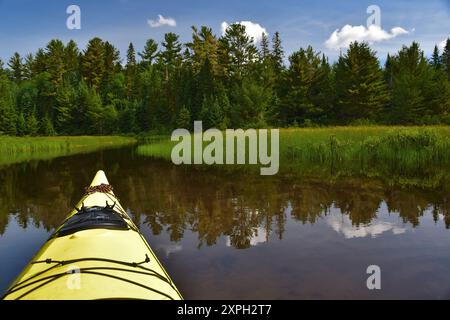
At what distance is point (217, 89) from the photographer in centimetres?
5381

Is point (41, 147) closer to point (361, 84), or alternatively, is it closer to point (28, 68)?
point (361, 84)

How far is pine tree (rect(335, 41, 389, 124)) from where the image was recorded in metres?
39.4

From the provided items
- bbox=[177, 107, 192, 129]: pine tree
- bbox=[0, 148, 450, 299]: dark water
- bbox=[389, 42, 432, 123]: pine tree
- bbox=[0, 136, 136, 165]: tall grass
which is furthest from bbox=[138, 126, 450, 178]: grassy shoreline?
bbox=[177, 107, 192, 129]: pine tree

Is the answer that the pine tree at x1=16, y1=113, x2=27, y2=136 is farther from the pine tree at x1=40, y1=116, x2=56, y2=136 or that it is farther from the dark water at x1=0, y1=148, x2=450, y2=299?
the dark water at x1=0, y1=148, x2=450, y2=299

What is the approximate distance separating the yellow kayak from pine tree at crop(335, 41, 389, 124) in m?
37.7

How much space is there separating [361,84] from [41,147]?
32736mm

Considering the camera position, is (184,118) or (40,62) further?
(40,62)

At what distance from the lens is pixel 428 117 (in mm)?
34250

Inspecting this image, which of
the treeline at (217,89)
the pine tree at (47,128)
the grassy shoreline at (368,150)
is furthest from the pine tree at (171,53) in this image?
the grassy shoreline at (368,150)

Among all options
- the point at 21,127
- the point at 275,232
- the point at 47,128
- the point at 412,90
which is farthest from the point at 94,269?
the point at 47,128

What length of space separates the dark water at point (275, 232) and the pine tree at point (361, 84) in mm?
29227

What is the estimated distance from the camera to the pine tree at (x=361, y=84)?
129ft

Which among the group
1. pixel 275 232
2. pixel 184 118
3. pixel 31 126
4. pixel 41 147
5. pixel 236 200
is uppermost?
pixel 184 118
